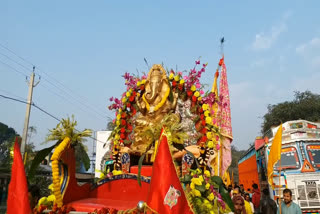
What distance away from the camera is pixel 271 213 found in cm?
629

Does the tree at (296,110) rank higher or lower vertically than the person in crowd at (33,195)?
higher

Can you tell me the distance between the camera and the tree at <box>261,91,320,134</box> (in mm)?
27562

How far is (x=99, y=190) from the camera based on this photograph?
194 inches

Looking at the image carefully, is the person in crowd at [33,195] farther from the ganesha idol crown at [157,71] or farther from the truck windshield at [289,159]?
the truck windshield at [289,159]

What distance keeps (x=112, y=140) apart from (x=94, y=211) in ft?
10.5

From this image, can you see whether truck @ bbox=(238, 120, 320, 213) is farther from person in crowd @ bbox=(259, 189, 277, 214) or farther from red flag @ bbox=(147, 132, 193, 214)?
red flag @ bbox=(147, 132, 193, 214)

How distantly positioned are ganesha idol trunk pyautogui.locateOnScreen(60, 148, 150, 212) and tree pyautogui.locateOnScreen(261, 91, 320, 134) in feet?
86.8

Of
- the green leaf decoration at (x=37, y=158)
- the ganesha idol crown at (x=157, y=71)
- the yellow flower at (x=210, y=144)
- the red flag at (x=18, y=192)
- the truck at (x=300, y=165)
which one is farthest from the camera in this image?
the truck at (x=300, y=165)

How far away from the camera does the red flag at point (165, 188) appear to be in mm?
3309

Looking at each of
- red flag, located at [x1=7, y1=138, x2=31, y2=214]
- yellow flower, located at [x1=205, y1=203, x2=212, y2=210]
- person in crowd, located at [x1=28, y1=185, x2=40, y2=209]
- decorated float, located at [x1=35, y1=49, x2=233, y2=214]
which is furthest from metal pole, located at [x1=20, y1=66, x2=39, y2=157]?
yellow flower, located at [x1=205, y1=203, x2=212, y2=210]

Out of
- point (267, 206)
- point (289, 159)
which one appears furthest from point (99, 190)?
point (289, 159)

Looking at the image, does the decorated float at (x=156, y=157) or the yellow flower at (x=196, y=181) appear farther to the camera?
the yellow flower at (x=196, y=181)

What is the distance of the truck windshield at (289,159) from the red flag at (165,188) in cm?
779

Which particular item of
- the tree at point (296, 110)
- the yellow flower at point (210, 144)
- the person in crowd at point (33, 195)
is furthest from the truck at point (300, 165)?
the tree at point (296, 110)
